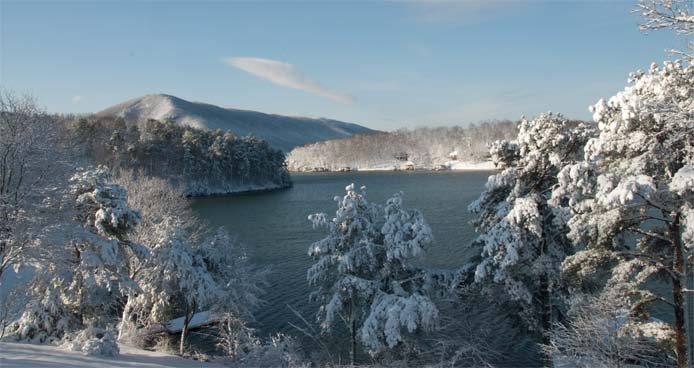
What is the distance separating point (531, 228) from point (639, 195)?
14.2 ft

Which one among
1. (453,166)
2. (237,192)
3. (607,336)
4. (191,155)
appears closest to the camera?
(607,336)

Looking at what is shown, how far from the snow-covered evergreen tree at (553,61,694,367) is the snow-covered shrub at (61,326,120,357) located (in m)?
14.7

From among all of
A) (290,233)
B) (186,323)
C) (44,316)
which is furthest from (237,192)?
(44,316)

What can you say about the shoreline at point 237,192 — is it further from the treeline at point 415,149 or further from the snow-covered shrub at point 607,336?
the snow-covered shrub at point 607,336

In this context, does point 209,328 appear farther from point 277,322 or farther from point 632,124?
point 632,124

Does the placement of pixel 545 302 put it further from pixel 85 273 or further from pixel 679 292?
pixel 85 273

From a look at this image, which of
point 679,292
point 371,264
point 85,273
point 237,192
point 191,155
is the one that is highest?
point 191,155

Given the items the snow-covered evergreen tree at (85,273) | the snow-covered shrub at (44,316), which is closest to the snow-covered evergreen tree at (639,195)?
the snow-covered evergreen tree at (85,273)

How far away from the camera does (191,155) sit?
96812 millimetres

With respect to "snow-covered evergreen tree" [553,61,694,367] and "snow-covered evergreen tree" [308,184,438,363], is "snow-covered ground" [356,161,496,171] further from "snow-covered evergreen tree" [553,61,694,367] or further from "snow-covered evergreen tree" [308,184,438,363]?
"snow-covered evergreen tree" [553,61,694,367]

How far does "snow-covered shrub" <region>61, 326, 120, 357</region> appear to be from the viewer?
14914 millimetres

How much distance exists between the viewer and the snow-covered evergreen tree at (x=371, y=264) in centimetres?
1571

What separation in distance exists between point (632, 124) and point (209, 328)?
2194cm

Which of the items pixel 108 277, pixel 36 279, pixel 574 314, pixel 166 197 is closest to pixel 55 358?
pixel 108 277
